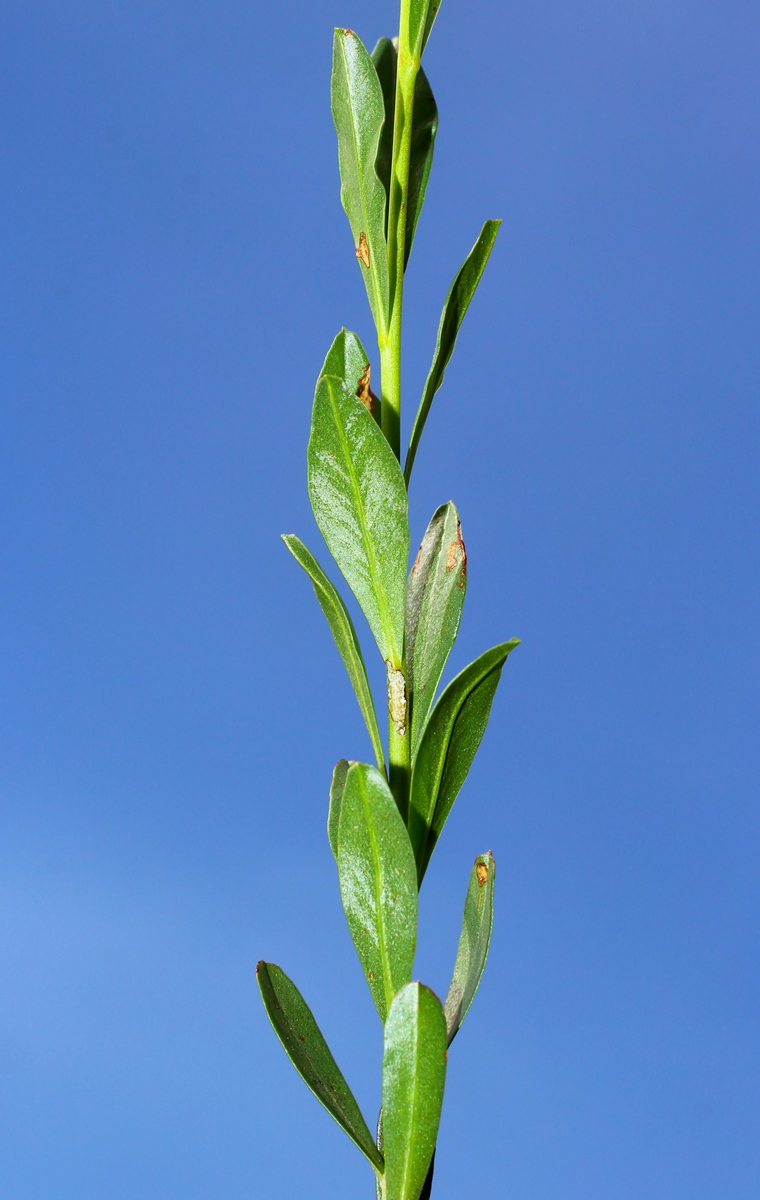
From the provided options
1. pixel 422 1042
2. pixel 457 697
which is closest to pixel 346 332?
pixel 457 697

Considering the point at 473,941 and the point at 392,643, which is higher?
the point at 392,643

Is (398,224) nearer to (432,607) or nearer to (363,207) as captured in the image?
(363,207)

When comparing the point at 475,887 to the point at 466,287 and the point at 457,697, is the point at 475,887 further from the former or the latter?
the point at 466,287

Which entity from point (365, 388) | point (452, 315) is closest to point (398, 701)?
point (365, 388)

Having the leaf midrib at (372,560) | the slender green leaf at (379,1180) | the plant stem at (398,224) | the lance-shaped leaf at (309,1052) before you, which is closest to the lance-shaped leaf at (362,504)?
the leaf midrib at (372,560)

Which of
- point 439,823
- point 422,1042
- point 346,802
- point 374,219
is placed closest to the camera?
point 422,1042
